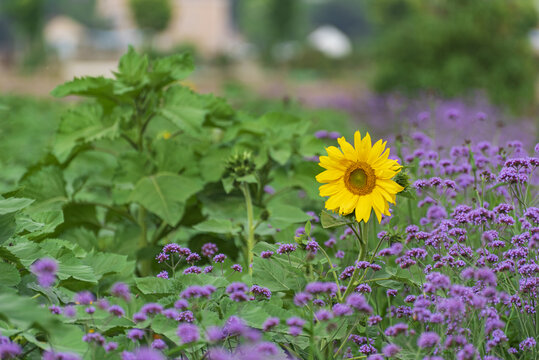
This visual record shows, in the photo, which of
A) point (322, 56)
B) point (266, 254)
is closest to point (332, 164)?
point (266, 254)

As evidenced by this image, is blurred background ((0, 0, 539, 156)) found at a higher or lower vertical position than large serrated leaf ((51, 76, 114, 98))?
higher

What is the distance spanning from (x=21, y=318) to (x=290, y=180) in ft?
5.28

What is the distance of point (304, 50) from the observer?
44.5 meters

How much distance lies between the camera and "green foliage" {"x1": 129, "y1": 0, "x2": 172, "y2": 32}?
39.2 metres

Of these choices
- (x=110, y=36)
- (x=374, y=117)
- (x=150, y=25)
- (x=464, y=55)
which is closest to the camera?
(x=374, y=117)

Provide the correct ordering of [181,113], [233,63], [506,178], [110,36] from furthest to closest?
1. [110,36]
2. [233,63]
3. [181,113]
4. [506,178]

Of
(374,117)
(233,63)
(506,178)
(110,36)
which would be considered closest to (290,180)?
(506,178)

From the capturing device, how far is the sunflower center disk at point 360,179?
5.64 feet

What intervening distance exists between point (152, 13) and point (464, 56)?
29770mm

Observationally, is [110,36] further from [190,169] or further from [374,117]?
[190,169]

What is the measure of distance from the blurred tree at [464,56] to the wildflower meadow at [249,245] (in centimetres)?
970

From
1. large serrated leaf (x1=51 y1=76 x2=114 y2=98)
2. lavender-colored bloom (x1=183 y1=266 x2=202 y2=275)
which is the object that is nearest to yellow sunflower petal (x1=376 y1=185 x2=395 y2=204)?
lavender-colored bloom (x1=183 y1=266 x2=202 y2=275)

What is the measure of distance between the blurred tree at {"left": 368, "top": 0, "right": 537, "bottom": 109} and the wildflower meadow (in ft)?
31.8

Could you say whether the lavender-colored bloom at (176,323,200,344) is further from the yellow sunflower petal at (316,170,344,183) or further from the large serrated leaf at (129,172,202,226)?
the large serrated leaf at (129,172,202,226)
